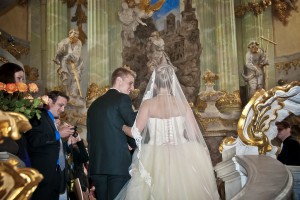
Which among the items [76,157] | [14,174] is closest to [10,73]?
[76,157]

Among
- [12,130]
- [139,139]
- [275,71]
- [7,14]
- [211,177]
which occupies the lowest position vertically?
[211,177]

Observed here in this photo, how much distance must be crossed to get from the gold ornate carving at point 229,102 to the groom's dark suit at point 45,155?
8553 mm

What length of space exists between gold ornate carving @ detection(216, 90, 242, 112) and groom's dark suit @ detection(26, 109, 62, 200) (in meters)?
8.55

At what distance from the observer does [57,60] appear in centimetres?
1236

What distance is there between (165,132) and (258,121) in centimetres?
101

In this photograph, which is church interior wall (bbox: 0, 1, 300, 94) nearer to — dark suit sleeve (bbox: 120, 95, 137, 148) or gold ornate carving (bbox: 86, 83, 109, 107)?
gold ornate carving (bbox: 86, 83, 109, 107)

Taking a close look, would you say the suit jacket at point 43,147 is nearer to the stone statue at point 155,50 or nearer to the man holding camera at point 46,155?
the man holding camera at point 46,155

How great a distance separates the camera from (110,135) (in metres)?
4.17

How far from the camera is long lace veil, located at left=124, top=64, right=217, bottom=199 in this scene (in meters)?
4.00

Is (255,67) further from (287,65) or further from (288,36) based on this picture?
(288,36)

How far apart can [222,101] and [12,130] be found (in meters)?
11.3

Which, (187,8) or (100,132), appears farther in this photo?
(187,8)

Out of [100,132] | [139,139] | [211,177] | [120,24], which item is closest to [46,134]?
[100,132]

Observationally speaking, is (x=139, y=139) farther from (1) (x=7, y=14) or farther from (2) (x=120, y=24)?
(1) (x=7, y=14)
